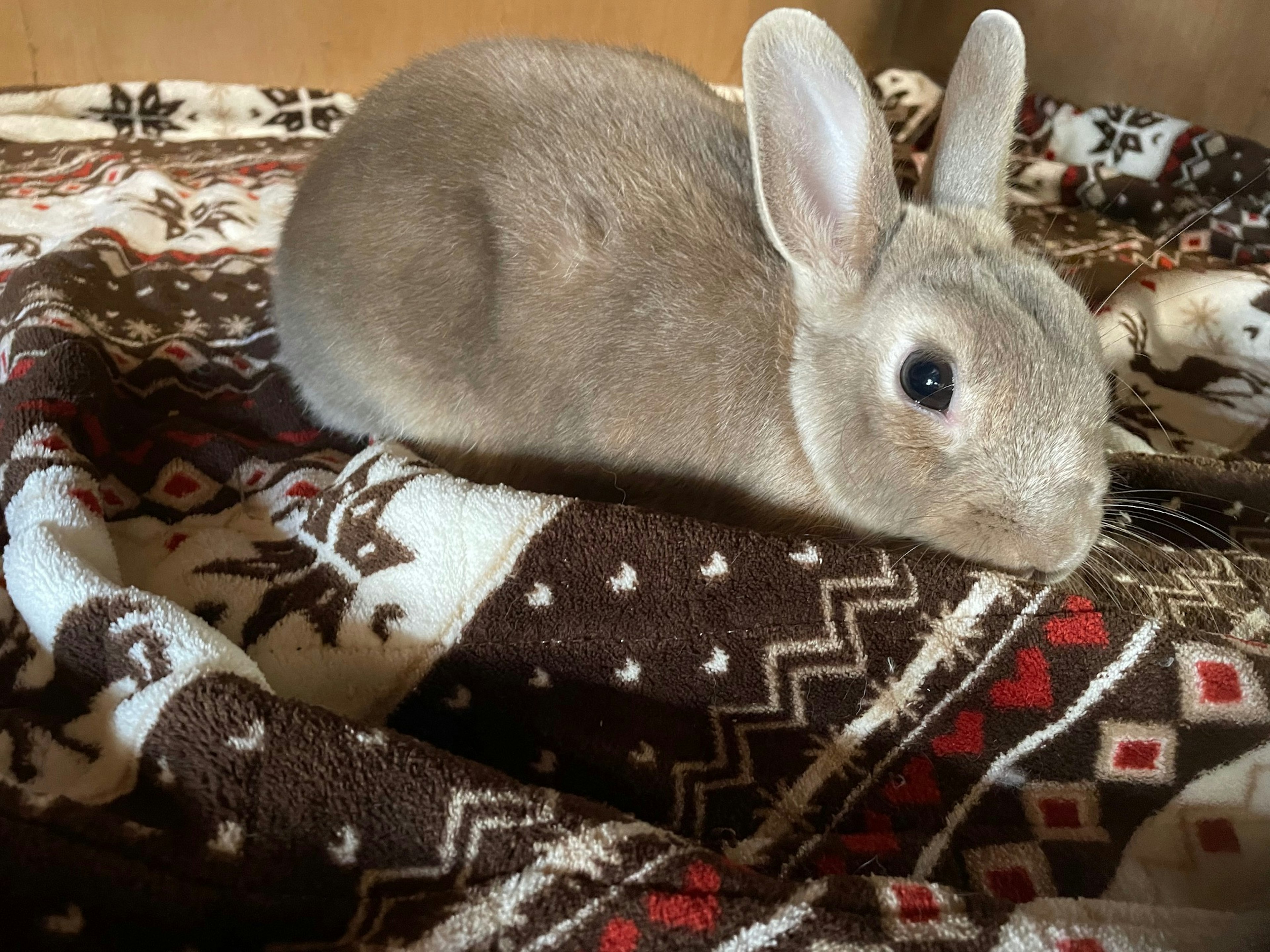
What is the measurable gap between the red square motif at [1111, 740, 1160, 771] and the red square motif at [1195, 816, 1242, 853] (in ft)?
0.24

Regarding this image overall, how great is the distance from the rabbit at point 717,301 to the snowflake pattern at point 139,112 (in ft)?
4.93

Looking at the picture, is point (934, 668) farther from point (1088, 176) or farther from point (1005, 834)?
point (1088, 176)

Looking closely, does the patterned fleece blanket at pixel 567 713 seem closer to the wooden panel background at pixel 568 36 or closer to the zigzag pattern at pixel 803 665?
the zigzag pattern at pixel 803 665

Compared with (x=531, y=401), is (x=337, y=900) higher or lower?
lower

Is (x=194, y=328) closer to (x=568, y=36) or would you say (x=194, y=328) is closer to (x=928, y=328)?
(x=928, y=328)

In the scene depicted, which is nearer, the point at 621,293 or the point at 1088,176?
the point at 621,293

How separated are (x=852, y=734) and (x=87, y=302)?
1523mm

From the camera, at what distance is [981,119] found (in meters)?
1.25

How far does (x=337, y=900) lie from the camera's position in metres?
0.83

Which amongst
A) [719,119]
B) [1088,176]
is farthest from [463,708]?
[1088,176]

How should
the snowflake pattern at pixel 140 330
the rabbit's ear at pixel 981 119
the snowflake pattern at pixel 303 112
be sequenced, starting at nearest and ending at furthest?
1. the rabbit's ear at pixel 981 119
2. the snowflake pattern at pixel 140 330
3. the snowflake pattern at pixel 303 112

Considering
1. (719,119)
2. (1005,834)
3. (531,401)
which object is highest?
(719,119)

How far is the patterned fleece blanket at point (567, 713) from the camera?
0.79 m

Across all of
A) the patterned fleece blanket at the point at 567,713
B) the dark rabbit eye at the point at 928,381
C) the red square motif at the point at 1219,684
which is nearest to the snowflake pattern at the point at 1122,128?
the patterned fleece blanket at the point at 567,713
